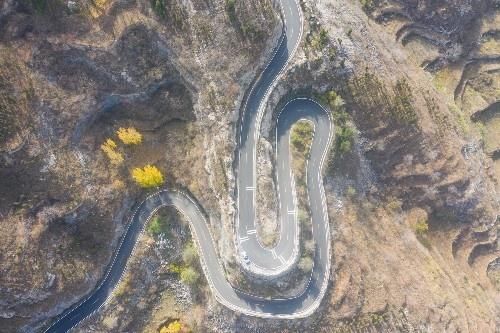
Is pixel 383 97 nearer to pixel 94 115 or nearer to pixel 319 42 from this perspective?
pixel 319 42

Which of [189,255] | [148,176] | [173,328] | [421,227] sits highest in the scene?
[148,176]

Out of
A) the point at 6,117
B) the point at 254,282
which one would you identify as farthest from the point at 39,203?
the point at 254,282

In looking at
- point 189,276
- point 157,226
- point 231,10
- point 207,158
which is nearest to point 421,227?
point 207,158

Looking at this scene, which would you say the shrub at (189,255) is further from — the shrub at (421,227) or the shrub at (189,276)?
the shrub at (421,227)

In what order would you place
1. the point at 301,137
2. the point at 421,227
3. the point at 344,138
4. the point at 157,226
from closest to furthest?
the point at 157,226
the point at 301,137
the point at 344,138
the point at 421,227

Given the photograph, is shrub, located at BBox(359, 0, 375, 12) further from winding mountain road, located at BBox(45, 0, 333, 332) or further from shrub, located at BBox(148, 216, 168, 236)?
shrub, located at BBox(148, 216, 168, 236)

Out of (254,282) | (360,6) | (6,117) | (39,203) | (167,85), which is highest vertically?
(360,6)

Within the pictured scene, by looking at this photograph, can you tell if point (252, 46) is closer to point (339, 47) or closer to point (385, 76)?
point (339, 47)
